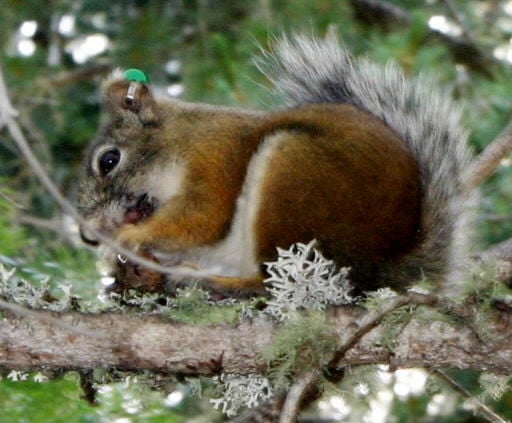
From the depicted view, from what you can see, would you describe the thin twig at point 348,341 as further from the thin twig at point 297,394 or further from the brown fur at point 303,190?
the brown fur at point 303,190

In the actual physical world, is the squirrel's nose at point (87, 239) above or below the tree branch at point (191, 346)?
below

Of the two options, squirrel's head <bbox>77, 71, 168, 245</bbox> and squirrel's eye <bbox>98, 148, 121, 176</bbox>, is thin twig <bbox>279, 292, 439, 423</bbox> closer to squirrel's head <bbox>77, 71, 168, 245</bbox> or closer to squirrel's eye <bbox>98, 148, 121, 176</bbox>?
squirrel's head <bbox>77, 71, 168, 245</bbox>

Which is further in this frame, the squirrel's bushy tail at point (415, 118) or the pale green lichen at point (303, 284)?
the squirrel's bushy tail at point (415, 118)

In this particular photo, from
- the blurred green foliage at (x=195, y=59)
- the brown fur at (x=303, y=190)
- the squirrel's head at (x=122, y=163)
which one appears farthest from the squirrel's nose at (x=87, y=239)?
the blurred green foliage at (x=195, y=59)

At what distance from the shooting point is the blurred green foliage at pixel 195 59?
4004 millimetres

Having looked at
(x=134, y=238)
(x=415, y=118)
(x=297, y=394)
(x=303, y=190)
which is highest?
(x=415, y=118)

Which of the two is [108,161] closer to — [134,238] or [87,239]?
[87,239]

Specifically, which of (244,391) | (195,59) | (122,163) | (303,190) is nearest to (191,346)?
(244,391)

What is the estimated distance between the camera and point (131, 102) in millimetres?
3371

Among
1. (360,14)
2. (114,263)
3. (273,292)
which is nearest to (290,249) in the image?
(273,292)

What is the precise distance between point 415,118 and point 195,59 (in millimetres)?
2098

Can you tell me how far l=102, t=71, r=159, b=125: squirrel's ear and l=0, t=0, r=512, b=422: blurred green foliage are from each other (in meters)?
0.39

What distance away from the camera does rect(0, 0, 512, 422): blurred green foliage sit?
4004 millimetres

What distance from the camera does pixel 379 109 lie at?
302 cm
